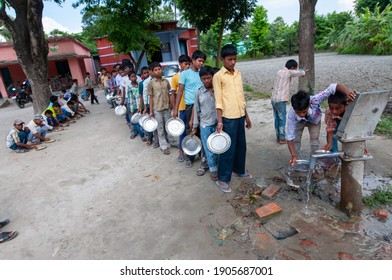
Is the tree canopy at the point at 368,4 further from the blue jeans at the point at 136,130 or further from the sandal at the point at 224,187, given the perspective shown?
the sandal at the point at 224,187

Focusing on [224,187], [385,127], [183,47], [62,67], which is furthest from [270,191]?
[183,47]

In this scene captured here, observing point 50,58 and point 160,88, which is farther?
point 50,58

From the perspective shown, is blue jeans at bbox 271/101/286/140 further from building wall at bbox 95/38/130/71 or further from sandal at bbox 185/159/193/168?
building wall at bbox 95/38/130/71

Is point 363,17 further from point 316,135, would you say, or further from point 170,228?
point 170,228

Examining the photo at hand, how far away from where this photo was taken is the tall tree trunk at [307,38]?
452 cm

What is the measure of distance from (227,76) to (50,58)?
17.8 m

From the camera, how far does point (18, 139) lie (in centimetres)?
582

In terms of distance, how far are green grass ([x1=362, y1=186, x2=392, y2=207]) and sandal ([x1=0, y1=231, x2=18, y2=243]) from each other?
3773 mm

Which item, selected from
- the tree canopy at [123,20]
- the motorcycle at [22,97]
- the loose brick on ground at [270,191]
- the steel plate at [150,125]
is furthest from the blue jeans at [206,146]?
the motorcycle at [22,97]

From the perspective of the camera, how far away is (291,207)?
9.10ft

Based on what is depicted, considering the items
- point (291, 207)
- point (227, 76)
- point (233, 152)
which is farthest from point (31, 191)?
point (291, 207)

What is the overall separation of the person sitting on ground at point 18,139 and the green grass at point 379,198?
6.41m

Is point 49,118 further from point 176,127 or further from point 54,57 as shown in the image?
point 54,57

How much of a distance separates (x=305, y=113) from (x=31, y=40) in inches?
340
